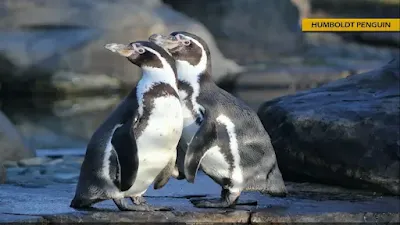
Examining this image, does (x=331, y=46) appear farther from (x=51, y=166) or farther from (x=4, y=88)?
(x=51, y=166)

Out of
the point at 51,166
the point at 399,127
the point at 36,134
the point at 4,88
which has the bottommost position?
the point at 4,88

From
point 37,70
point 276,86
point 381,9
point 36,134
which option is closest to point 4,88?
point 37,70

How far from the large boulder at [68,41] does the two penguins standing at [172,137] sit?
9.60 metres

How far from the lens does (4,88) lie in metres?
13.2

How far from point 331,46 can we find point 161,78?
45.4ft

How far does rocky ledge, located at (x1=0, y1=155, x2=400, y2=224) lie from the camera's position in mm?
2795

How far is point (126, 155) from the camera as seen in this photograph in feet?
8.94

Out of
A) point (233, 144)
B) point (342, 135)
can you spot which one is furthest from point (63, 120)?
point (233, 144)

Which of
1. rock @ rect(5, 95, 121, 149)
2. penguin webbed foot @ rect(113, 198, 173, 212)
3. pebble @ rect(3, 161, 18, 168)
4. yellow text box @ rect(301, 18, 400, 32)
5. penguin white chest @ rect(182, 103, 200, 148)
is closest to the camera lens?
penguin webbed foot @ rect(113, 198, 173, 212)

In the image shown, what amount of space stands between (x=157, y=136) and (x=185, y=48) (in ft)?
1.30

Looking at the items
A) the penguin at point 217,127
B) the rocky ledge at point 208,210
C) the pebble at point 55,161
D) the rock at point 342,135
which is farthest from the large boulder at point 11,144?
the penguin at point 217,127

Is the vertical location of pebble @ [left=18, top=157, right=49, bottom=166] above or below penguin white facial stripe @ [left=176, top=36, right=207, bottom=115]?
below

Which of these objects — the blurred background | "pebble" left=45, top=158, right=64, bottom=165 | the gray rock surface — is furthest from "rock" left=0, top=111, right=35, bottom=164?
the blurred background

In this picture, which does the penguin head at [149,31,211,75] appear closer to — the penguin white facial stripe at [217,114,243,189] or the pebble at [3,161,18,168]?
the penguin white facial stripe at [217,114,243,189]
